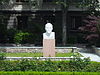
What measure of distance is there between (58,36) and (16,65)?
56.5ft

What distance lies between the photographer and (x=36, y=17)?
29547 millimetres

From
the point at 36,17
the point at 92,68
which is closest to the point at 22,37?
the point at 36,17

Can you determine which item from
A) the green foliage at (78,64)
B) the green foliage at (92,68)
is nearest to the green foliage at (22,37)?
the green foliage at (78,64)

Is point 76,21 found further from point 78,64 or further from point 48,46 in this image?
point 78,64

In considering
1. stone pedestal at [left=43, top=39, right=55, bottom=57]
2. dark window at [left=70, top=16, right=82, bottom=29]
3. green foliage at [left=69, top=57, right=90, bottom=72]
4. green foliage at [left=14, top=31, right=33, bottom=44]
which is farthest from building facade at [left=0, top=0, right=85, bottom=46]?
green foliage at [left=69, top=57, right=90, bottom=72]

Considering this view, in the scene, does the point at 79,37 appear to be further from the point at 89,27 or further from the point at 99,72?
the point at 99,72

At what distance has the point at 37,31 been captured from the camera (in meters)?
27.8

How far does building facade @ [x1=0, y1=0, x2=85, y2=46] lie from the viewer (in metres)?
27.8

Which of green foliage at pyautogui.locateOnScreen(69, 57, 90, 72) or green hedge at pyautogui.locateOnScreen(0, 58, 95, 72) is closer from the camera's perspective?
green hedge at pyautogui.locateOnScreen(0, 58, 95, 72)

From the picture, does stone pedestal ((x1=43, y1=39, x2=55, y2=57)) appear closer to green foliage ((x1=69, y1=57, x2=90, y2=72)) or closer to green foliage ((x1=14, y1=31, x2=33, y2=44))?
green foliage ((x1=69, y1=57, x2=90, y2=72))

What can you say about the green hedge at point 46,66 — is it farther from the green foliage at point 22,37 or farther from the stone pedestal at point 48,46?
the green foliage at point 22,37

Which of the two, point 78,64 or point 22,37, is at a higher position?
point 78,64

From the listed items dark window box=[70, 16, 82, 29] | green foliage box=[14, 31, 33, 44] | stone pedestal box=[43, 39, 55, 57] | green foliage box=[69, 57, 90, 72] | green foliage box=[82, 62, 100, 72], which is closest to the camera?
green foliage box=[82, 62, 100, 72]

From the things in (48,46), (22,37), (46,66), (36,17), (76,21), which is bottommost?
(22,37)
